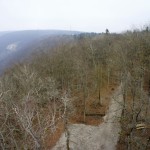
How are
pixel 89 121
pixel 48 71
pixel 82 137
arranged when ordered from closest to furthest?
pixel 82 137 < pixel 89 121 < pixel 48 71

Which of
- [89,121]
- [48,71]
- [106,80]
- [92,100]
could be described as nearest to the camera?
[89,121]

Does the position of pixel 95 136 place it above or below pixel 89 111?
below

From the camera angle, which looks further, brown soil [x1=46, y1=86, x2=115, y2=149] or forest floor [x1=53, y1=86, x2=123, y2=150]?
brown soil [x1=46, y1=86, x2=115, y2=149]

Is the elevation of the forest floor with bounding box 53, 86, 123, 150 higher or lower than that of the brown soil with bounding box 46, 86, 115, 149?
lower

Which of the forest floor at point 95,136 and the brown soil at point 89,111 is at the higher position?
the brown soil at point 89,111

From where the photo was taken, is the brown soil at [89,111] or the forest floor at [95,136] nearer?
the forest floor at [95,136]

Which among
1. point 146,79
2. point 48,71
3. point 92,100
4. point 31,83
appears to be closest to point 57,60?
point 48,71

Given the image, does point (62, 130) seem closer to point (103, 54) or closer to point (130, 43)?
point (130, 43)

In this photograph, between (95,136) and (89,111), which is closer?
(95,136)
